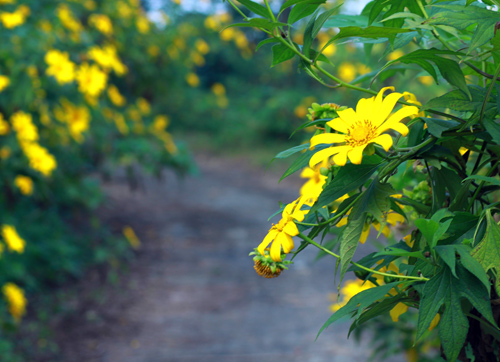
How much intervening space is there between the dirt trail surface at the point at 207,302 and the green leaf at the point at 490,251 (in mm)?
2441

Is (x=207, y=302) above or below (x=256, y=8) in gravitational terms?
above

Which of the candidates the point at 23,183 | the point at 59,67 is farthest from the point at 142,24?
the point at 23,183

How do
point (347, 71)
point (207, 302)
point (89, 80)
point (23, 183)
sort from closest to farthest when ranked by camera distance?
point (23, 183) < point (89, 80) < point (207, 302) < point (347, 71)

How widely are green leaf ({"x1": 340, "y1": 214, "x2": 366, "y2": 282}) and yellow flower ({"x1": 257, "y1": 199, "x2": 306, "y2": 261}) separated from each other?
60 mm

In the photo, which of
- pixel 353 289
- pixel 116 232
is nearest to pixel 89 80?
pixel 116 232

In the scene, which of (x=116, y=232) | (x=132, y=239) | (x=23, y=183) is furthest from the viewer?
(x=116, y=232)

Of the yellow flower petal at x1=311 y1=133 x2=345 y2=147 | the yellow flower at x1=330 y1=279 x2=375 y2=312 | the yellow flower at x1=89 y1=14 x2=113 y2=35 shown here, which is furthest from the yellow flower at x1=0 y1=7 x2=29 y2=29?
the yellow flower petal at x1=311 y1=133 x2=345 y2=147

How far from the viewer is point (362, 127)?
61 centimetres

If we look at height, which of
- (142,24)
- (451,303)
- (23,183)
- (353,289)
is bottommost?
(451,303)

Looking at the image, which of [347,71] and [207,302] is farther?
[347,71]

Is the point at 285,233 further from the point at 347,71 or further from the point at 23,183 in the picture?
the point at 347,71

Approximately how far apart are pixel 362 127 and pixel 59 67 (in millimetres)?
2930

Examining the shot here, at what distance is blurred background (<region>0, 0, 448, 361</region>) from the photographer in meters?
2.95

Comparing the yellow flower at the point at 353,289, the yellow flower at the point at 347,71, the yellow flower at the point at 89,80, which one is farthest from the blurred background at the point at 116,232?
the yellow flower at the point at 347,71
